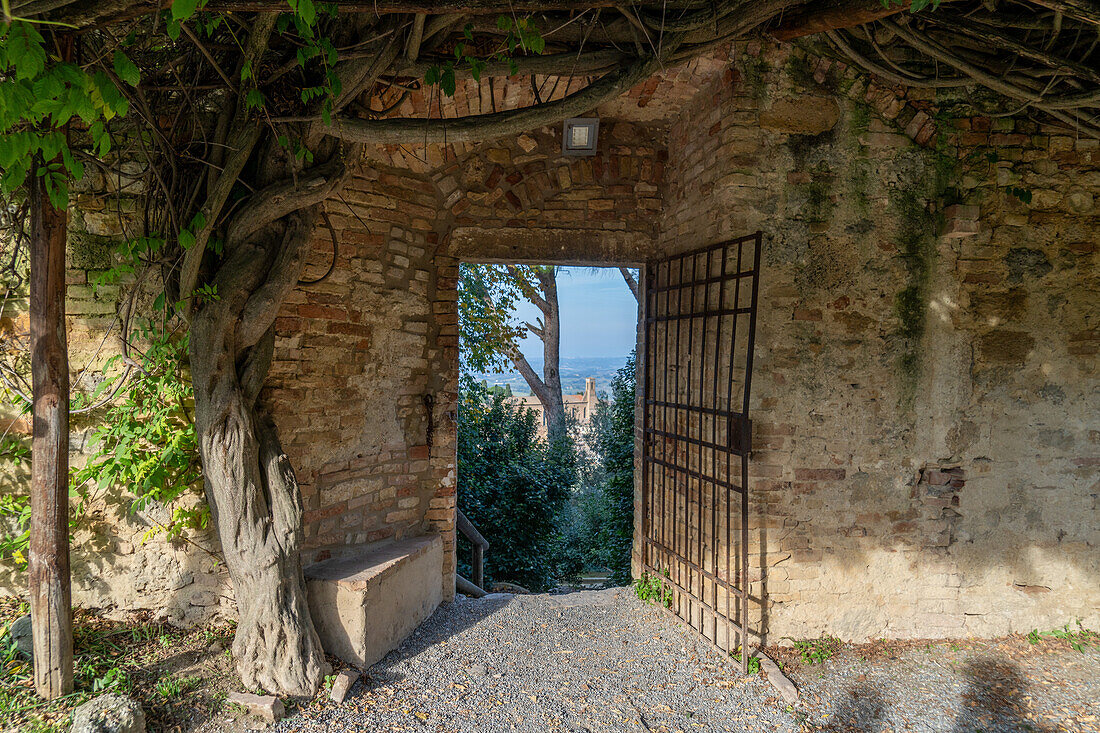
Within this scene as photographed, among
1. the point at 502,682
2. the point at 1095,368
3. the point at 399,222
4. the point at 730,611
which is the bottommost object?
the point at 502,682

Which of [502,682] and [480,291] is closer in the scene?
[502,682]

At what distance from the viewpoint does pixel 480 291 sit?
7.45 metres

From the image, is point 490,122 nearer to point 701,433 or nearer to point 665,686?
point 701,433

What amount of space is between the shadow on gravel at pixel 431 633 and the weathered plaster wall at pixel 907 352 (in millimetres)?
1644

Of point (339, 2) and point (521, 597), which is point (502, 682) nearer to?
point (521, 597)

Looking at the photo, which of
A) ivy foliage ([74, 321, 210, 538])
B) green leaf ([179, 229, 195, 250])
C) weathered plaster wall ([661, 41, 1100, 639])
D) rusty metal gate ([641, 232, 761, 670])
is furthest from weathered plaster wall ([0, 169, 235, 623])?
weathered plaster wall ([661, 41, 1100, 639])

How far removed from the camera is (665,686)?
2.80m

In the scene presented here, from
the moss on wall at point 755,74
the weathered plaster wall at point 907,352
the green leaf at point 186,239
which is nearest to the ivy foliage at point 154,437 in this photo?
the green leaf at point 186,239

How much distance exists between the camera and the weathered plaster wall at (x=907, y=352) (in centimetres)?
306

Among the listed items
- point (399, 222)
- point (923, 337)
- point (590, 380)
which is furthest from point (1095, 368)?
point (590, 380)

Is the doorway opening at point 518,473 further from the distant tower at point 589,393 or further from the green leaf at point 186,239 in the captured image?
the distant tower at point 589,393

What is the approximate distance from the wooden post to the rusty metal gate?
2912 mm

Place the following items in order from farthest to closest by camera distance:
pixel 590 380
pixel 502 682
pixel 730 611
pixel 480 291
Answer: pixel 590 380 → pixel 480 291 → pixel 730 611 → pixel 502 682

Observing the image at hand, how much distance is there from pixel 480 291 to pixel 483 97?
4.35m
